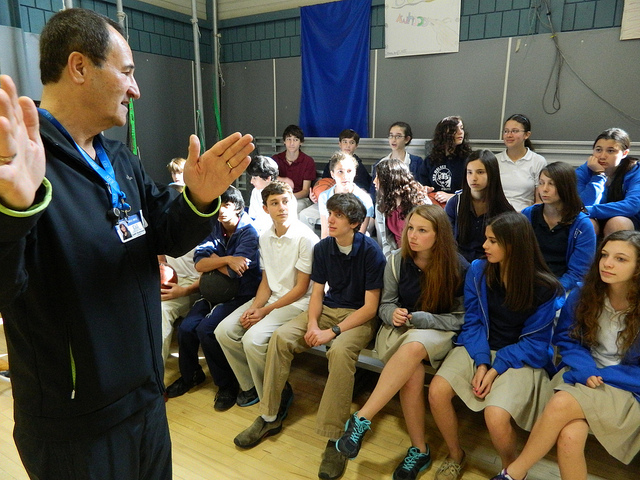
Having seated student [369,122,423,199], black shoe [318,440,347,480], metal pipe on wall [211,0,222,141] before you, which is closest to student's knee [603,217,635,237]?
seated student [369,122,423,199]

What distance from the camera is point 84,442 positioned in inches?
35.6

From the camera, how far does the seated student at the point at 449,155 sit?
350 cm

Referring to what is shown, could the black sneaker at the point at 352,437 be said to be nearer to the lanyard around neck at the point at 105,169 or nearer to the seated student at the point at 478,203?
the seated student at the point at 478,203

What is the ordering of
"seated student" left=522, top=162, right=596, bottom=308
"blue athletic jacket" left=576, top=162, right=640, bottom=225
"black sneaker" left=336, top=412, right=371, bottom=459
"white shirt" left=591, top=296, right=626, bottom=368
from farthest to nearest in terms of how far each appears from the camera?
"blue athletic jacket" left=576, top=162, right=640, bottom=225 → "seated student" left=522, top=162, right=596, bottom=308 → "black sneaker" left=336, top=412, right=371, bottom=459 → "white shirt" left=591, top=296, right=626, bottom=368

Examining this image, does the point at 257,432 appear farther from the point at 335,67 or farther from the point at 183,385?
the point at 335,67

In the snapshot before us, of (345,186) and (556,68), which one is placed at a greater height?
(556,68)

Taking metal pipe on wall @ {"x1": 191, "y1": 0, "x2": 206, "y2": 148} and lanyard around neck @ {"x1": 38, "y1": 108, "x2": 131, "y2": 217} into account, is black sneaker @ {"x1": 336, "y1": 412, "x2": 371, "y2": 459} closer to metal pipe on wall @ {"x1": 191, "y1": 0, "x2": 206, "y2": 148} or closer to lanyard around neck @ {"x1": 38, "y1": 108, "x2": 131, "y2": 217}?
lanyard around neck @ {"x1": 38, "y1": 108, "x2": 131, "y2": 217}

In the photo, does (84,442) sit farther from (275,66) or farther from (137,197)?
(275,66)

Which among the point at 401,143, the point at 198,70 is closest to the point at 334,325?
the point at 401,143

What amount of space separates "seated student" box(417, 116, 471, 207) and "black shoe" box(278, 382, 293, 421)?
76.1 inches

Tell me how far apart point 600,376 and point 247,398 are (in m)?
1.69

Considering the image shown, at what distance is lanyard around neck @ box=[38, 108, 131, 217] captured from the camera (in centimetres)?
86

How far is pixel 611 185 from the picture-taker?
283cm

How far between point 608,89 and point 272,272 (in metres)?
3.43
